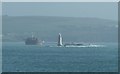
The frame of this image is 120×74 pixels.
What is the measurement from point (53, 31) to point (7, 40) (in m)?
10.2

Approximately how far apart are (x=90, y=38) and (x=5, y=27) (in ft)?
56.9

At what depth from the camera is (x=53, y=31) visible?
437ft

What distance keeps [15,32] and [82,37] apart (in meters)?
13.0

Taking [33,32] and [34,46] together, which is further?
[33,32]

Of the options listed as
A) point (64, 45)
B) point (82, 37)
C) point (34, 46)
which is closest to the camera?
point (64, 45)

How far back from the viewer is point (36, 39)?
382 feet

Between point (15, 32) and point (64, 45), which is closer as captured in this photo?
point (64, 45)

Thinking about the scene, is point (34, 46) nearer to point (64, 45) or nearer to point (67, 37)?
point (64, 45)

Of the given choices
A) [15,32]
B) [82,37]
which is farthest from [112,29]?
[15,32]

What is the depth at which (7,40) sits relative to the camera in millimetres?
138125

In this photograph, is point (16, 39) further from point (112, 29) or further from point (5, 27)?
point (112, 29)

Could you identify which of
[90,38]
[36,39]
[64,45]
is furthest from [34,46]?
[90,38]

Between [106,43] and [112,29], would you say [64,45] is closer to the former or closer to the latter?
[112,29]

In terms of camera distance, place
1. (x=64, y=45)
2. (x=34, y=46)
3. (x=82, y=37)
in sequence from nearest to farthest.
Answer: (x=64, y=45)
(x=34, y=46)
(x=82, y=37)
